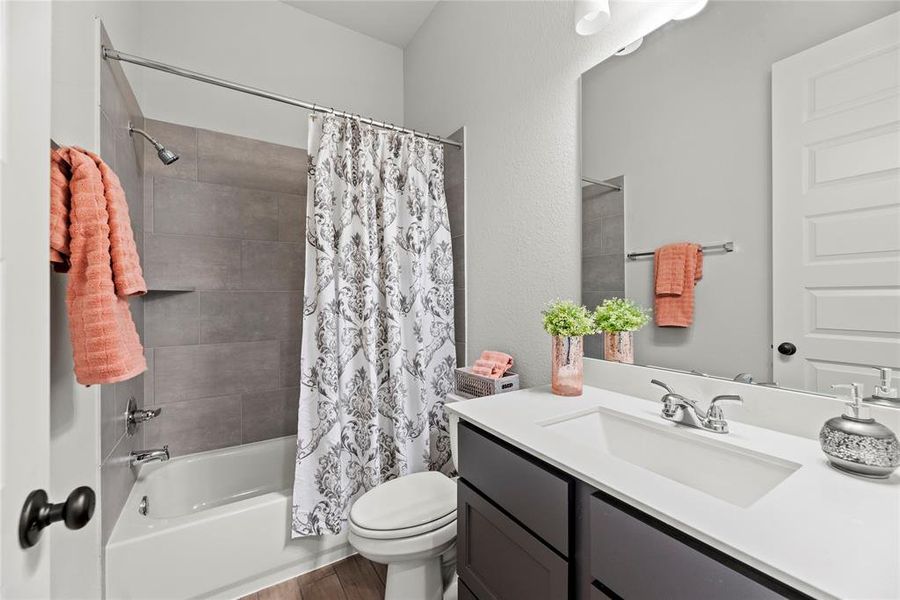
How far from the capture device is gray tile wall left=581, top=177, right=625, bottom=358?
50.4 inches

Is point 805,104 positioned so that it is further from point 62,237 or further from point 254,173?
point 254,173

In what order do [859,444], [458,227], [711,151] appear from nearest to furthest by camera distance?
[859,444] → [711,151] → [458,227]

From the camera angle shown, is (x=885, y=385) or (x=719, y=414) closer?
(x=885, y=385)

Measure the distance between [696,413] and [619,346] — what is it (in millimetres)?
363

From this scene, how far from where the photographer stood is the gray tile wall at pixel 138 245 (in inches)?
50.1

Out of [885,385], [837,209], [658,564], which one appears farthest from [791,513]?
[837,209]

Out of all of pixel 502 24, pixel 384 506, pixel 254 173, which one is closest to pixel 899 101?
pixel 502 24

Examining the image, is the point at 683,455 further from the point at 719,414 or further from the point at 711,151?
the point at 711,151

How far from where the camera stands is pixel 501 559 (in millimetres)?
935

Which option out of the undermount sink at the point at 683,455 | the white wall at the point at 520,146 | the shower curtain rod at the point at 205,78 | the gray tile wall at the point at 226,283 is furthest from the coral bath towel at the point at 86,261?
the white wall at the point at 520,146

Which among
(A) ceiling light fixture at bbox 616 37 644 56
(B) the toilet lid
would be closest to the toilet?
(B) the toilet lid

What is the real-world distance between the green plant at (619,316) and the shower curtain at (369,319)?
33.2 inches

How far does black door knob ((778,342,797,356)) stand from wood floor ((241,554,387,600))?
1665 millimetres

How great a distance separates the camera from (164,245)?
1908 millimetres
